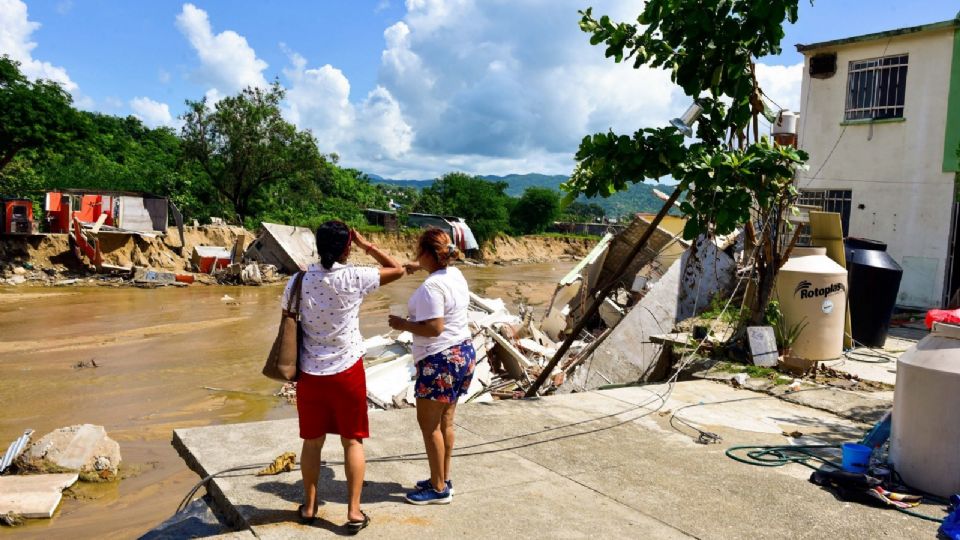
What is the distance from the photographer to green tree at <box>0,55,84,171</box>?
22.3 metres

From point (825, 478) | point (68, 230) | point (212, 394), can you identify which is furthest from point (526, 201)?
point (825, 478)

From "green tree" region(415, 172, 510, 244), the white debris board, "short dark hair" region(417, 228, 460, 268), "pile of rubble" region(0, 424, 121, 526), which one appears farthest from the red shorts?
"green tree" region(415, 172, 510, 244)

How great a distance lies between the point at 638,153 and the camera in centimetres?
696

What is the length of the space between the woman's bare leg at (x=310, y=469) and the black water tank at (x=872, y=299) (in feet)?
30.1

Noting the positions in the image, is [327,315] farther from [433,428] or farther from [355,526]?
[355,526]

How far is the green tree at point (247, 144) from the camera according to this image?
3159cm

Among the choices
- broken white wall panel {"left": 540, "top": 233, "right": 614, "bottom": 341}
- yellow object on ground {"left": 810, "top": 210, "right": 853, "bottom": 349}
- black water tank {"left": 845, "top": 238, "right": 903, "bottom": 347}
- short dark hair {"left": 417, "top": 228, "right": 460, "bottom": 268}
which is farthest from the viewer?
broken white wall panel {"left": 540, "top": 233, "right": 614, "bottom": 341}

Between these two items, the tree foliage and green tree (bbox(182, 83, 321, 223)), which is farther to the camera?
green tree (bbox(182, 83, 321, 223))

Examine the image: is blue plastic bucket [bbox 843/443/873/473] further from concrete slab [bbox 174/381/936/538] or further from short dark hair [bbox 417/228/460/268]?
short dark hair [bbox 417/228/460/268]

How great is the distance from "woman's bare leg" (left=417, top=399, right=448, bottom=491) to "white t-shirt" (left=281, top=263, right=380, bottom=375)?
1.74ft

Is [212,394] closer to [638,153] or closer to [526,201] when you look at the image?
[638,153]

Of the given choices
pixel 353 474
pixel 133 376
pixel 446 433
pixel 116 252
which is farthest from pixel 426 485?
pixel 116 252

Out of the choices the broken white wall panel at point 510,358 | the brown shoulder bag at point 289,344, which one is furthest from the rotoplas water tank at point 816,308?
the brown shoulder bag at point 289,344

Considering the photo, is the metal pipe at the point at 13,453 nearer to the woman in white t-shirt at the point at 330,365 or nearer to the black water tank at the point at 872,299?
the woman in white t-shirt at the point at 330,365
